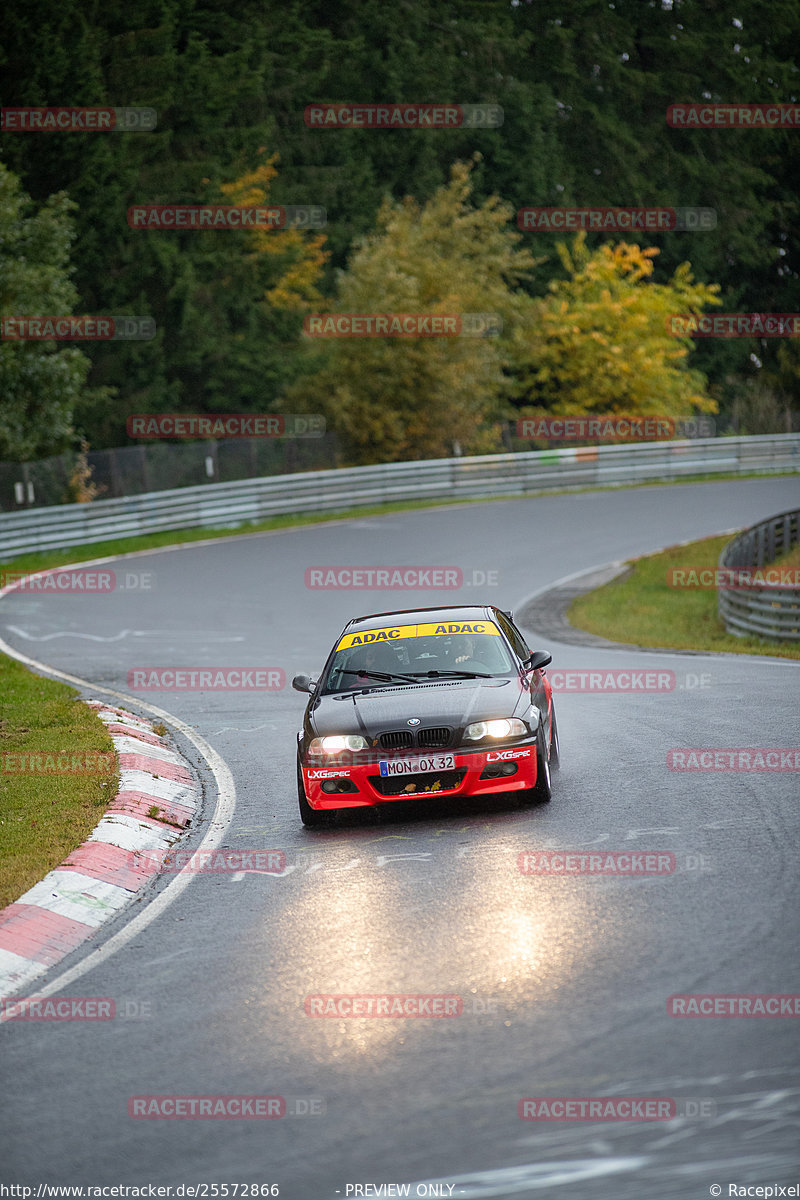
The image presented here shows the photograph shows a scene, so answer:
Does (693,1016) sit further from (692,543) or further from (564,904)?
(692,543)

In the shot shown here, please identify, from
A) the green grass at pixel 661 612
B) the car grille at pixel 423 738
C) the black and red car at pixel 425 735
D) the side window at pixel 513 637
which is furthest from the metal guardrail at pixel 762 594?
the car grille at pixel 423 738

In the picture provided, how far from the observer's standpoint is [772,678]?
15.5m

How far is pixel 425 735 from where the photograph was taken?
9672 mm

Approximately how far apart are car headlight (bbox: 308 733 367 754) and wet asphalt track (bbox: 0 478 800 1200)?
1.93 ft

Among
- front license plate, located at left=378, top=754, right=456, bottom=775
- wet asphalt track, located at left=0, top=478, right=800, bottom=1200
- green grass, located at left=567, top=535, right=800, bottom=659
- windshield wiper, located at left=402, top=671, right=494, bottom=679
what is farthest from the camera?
green grass, located at left=567, top=535, right=800, bottom=659

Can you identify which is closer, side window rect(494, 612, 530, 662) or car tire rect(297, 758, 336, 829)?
car tire rect(297, 758, 336, 829)

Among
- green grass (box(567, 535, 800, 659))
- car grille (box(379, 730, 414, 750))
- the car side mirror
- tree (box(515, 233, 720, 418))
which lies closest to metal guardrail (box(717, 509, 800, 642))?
green grass (box(567, 535, 800, 659))

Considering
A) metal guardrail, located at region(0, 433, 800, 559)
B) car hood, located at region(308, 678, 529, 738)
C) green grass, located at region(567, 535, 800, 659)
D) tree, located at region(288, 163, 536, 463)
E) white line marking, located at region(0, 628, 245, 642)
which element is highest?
tree, located at region(288, 163, 536, 463)

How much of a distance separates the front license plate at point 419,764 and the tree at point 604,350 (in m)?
42.5

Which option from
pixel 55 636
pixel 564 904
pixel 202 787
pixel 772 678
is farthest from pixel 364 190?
pixel 564 904

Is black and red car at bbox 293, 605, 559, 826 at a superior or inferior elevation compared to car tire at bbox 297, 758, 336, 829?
superior

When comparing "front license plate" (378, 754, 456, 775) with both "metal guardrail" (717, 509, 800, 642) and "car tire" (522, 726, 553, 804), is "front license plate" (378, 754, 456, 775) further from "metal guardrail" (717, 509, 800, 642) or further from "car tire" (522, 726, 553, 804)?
"metal guardrail" (717, 509, 800, 642)

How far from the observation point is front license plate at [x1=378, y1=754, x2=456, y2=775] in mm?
9609

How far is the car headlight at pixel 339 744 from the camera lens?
9.74 meters
